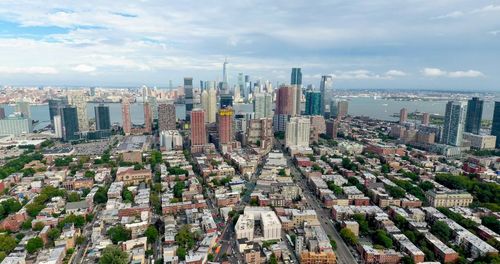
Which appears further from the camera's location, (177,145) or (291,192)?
(177,145)

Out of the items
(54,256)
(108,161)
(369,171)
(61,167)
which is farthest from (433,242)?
(61,167)

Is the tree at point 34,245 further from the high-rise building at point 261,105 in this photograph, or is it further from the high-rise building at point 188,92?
the high-rise building at point 188,92

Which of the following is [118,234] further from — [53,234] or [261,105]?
[261,105]

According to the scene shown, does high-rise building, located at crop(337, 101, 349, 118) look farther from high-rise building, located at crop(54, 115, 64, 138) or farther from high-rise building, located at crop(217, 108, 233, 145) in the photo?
high-rise building, located at crop(54, 115, 64, 138)

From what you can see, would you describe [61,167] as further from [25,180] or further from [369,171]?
[369,171]

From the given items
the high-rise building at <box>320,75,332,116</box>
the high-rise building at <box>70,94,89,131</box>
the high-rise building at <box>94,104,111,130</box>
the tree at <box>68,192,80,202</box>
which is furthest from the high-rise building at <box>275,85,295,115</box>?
the tree at <box>68,192,80,202</box>

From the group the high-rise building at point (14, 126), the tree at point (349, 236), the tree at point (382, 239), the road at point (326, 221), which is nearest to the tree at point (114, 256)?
the road at point (326, 221)

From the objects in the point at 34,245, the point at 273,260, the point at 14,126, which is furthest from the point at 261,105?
the point at 34,245
